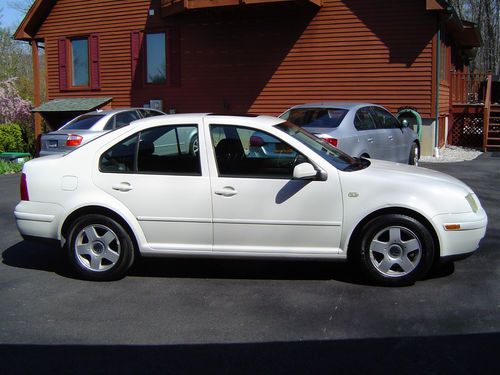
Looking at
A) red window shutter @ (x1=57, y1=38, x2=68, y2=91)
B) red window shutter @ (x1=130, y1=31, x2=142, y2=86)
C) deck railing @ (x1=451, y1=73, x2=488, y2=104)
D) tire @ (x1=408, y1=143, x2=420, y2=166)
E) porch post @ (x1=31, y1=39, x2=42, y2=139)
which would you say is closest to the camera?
tire @ (x1=408, y1=143, x2=420, y2=166)

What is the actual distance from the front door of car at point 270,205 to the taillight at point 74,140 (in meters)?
7.28

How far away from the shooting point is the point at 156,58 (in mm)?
18344

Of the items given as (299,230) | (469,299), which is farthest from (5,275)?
(469,299)

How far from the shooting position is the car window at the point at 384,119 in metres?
10.1

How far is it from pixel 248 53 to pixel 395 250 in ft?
42.3

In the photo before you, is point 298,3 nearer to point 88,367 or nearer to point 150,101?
point 150,101

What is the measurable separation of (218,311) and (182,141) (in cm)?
160

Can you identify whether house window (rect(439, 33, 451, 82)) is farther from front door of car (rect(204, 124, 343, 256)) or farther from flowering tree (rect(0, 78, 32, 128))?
flowering tree (rect(0, 78, 32, 128))

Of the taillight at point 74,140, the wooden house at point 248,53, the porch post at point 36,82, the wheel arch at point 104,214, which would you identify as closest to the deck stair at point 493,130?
the wooden house at point 248,53

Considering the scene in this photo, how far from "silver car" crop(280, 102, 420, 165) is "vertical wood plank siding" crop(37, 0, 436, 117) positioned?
A: 4911 mm

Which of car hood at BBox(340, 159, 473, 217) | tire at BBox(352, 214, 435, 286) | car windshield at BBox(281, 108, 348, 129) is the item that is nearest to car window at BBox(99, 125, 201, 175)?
car hood at BBox(340, 159, 473, 217)

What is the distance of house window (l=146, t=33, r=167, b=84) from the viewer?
1814 centimetres

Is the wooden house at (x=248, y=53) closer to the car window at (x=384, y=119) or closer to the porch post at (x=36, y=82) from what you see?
the porch post at (x=36, y=82)

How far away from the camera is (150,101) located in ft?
59.8
